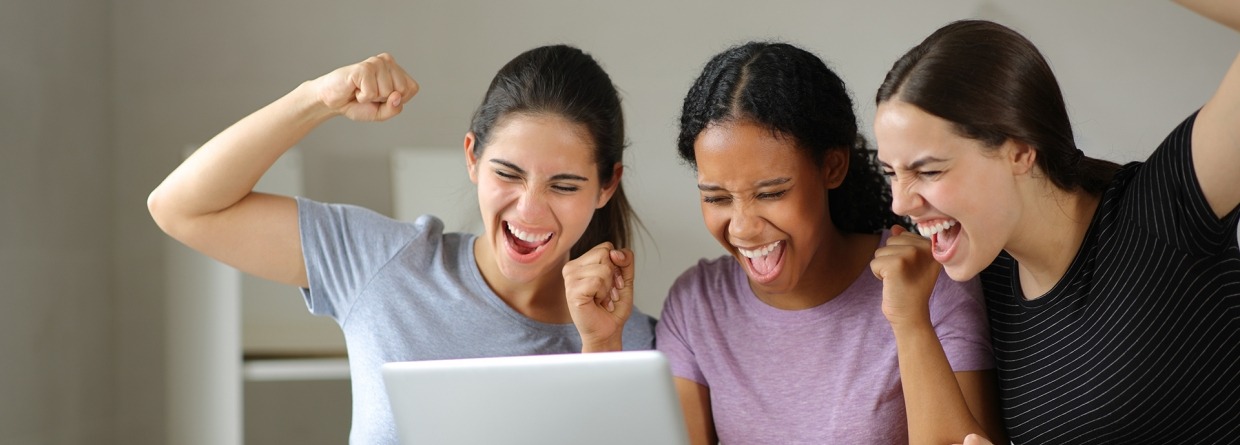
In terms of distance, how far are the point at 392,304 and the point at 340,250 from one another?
0.12 meters

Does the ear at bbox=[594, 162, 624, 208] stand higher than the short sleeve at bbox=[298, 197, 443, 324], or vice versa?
the ear at bbox=[594, 162, 624, 208]

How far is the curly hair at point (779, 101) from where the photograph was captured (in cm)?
152

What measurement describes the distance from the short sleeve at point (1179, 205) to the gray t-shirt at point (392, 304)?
2.76 feet

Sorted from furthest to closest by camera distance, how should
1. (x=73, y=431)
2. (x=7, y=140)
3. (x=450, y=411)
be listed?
1. (x=73, y=431)
2. (x=7, y=140)
3. (x=450, y=411)

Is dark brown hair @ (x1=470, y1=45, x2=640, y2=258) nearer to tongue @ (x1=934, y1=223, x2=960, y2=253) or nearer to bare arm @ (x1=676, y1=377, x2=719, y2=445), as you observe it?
bare arm @ (x1=676, y1=377, x2=719, y2=445)

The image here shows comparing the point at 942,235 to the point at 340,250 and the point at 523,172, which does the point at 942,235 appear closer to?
the point at 523,172

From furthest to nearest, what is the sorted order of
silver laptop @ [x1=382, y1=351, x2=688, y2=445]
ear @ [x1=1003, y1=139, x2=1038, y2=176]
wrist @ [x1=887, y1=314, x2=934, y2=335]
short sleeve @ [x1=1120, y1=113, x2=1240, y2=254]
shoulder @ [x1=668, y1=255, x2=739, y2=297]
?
shoulder @ [x1=668, y1=255, x2=739, y2=297], wrist @ [x1=887, y1=314, x2=934, y2=335], ear @ [x1=1003, y1=139, x2=1038, y2=176], short sleeve @ [x1=1120, y1=113, x2=1240, y2=254], silver laptop @ [x1=382, y1=351, x2=688, y2=445]

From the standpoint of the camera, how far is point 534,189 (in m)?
1.60

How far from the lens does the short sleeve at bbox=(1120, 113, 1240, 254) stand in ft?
3.89

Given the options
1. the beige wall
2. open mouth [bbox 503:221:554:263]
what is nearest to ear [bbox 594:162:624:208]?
open mouth [bbox 503:221:554:263]

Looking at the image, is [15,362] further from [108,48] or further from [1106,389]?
[1106,389]

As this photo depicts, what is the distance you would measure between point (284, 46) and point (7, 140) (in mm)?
815

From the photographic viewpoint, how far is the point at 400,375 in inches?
44.1

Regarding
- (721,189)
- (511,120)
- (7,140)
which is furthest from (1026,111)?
(7,140)
